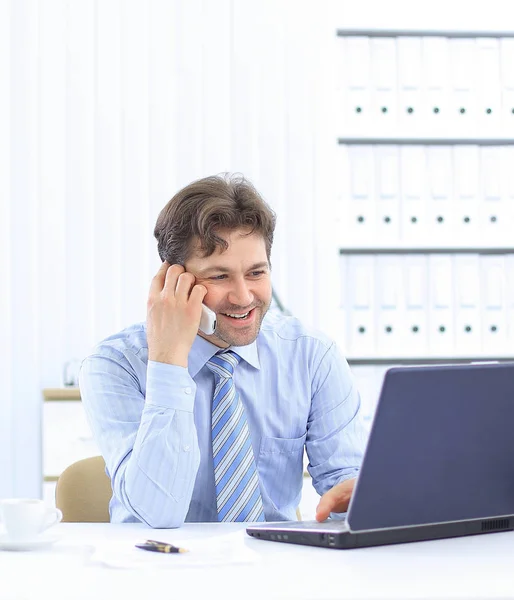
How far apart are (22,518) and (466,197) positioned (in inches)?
87.1

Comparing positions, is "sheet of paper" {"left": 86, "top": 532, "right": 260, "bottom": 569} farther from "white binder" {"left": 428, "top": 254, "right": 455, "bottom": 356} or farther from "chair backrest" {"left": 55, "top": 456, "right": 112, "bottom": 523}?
"white binder" {"left": 428, "top": 254, "right": 455, "bottom": 356}

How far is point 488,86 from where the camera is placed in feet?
10.0

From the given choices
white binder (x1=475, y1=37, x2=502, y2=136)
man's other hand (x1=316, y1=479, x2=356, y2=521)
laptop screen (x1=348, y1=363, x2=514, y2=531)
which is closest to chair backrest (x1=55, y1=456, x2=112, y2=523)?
man's other hand (x1=316, y1=479, x2=356, y2=521)

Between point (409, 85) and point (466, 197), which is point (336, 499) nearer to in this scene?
point (466, 197)

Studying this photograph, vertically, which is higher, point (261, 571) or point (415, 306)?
point (415, 306)

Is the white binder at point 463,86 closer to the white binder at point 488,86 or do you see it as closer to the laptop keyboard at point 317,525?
the white binder at point 488,86

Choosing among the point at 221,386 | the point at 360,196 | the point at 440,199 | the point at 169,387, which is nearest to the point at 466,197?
the point at 440,199

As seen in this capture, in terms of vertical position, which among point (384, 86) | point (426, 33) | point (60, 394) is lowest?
point (60, 394)

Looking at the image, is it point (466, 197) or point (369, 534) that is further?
point (466, 197)

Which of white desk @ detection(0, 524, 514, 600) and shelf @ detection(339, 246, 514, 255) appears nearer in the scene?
white desk @ detection(0, 524, 514, 600)

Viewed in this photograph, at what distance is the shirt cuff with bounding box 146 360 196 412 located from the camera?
4.85ft

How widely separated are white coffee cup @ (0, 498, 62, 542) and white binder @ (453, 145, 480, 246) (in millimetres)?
2136

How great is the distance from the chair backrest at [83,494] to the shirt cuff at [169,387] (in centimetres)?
29

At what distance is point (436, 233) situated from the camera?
304 centimetres
